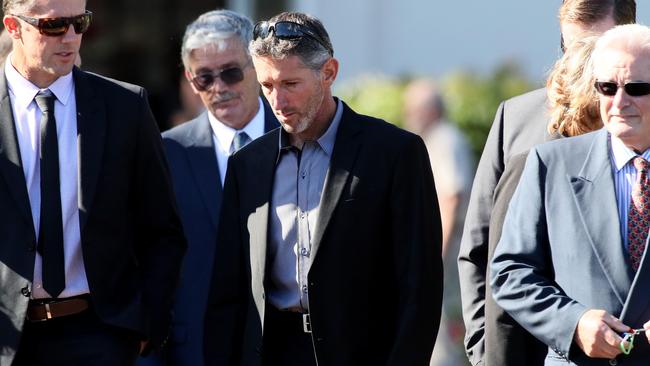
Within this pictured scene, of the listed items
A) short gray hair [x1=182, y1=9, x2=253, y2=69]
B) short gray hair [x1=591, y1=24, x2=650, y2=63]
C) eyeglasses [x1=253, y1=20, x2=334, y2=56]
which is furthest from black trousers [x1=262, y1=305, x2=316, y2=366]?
short gray hair [x1=182, y1=9, x2=253, y2=69]

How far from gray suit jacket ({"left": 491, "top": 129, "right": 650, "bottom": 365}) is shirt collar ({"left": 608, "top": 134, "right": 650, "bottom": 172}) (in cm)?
3

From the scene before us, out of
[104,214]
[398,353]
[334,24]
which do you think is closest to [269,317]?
[398,353]

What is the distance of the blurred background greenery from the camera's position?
36.8ft

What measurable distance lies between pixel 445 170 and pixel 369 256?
384 cm

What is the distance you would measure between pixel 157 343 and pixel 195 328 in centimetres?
56

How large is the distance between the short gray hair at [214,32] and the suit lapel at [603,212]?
2.27m

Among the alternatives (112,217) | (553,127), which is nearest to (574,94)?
(553,127)

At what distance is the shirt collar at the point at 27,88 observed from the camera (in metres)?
5.19

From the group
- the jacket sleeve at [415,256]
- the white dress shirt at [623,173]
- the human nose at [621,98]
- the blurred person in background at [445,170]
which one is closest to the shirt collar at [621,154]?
the white dress shirt at [623,173]

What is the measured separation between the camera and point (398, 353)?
4.62 metres

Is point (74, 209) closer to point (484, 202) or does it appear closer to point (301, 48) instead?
point (301, 48)

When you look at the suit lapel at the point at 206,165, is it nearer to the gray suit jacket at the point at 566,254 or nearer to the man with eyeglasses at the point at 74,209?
the man with eyeglasses at the point at 74,209

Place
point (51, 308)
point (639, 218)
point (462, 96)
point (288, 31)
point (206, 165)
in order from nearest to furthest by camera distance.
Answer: point (639, 218) < point (288, 31) < point (51, 308) < point (206, 165) < point (462, 96)

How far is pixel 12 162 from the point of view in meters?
5.04
